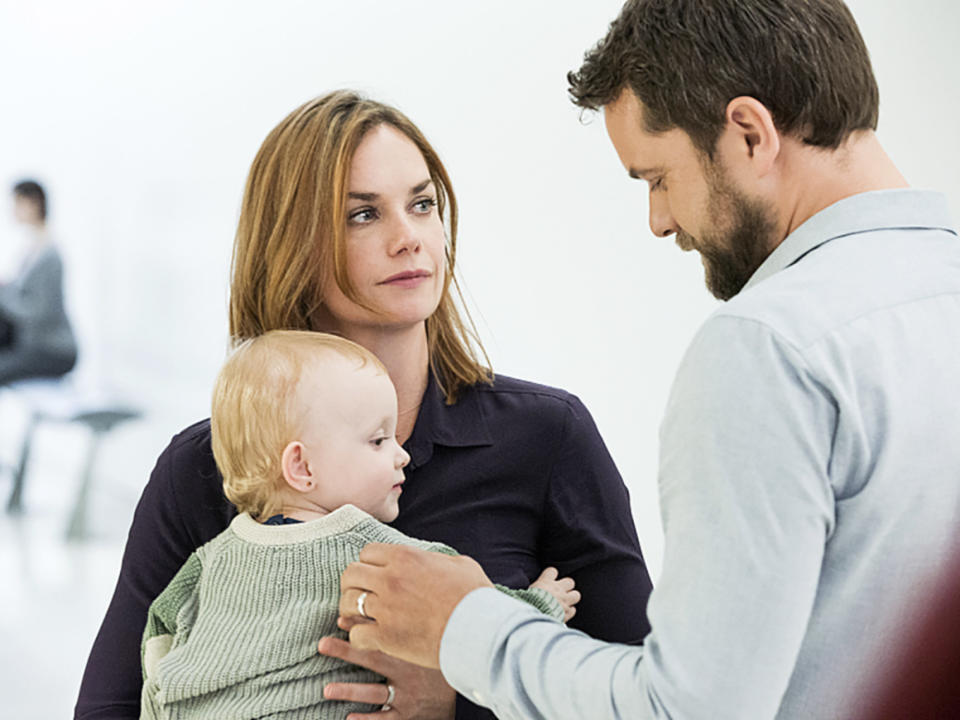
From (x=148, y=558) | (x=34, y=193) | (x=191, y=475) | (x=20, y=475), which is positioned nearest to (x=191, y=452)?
(x=191, y=475)

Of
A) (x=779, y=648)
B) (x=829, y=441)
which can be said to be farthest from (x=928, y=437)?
(x=779, y=648)

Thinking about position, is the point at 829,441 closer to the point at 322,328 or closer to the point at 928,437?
the point at 928,437

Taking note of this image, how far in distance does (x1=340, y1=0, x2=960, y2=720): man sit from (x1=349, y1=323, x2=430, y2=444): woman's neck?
531 millimetres

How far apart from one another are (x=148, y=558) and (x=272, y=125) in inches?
107

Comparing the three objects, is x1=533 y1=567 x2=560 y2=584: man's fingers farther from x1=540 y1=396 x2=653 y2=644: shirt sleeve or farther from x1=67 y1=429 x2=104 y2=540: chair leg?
x1=67 y1=429 x2=104 y2=540: chair leg

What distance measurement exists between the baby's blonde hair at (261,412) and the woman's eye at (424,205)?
292 mm

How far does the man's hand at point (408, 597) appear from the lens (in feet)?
3.89

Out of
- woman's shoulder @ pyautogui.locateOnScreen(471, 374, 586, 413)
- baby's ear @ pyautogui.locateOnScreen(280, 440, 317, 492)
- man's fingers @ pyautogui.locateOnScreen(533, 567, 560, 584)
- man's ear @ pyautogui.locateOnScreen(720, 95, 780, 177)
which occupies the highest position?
man's ear @ pyautogui.locateOnScreen(720, 95, 780, 177)

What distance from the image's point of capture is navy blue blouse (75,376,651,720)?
158 centimetres

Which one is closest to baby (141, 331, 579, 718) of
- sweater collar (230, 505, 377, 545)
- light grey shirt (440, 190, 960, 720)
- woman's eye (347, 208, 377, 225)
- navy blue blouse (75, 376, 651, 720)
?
sweater collar (230, 505, 377, 545)

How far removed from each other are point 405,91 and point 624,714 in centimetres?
342

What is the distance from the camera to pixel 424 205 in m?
1.69

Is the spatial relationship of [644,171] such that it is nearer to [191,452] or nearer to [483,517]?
[483,517]

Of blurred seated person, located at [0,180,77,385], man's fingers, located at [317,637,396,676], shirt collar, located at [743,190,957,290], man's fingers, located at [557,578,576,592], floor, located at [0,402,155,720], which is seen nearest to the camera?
shirt collar, located at [743,190,957,290]
